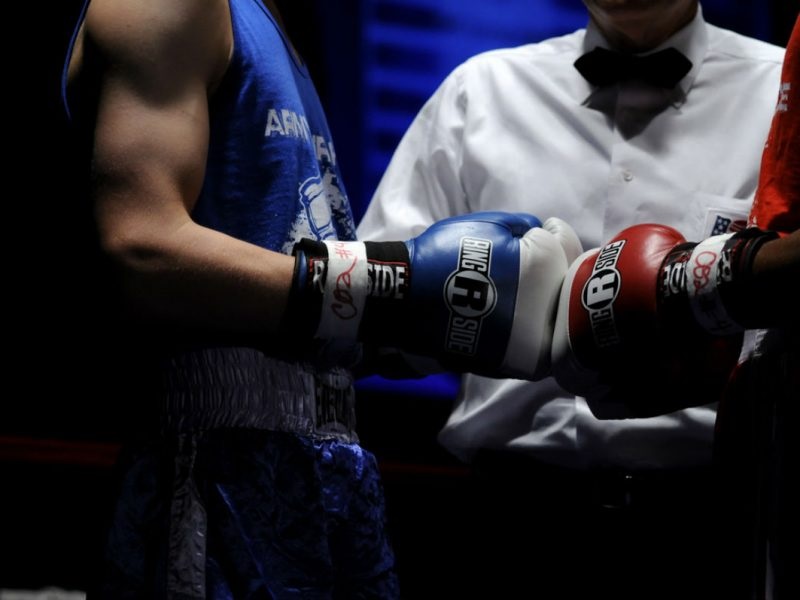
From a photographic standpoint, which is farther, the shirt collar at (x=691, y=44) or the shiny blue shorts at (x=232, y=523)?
the shirt collar at (x=691, y=44)

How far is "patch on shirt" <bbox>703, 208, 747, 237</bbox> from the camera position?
1626 mm

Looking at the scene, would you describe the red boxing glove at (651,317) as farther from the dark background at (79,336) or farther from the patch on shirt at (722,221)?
the dark background at (79,336)

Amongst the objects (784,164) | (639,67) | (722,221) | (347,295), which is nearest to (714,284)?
(784,164)

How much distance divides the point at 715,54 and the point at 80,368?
4.65 feet

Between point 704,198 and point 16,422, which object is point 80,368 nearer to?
point 16,422

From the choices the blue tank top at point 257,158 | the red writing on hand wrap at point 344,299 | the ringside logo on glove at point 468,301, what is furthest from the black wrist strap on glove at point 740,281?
the blue tank top at point 257,158

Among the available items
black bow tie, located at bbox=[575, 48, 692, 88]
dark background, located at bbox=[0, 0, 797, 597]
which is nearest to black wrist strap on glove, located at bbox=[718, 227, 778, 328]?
black bow tie, located at bbox=[575, 48, 692, 88]

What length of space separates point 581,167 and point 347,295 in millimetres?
765

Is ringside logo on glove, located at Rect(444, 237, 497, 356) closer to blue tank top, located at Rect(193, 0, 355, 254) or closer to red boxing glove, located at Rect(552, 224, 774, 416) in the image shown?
red boxing glove, located at Rect(552, 224, 774, 416)

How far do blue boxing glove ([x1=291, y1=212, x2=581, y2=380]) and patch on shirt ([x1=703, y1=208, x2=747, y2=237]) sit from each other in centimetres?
60

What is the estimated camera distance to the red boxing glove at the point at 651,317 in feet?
3.42

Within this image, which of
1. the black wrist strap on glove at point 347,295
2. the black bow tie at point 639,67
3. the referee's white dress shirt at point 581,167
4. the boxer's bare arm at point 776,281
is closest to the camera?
the boxer's bare arm at point 776,281

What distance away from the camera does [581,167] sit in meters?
1.73

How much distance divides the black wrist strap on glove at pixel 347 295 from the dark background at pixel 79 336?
0.90 metres
